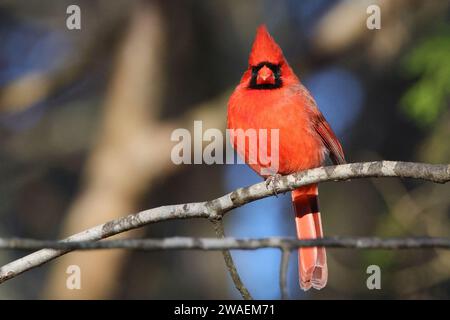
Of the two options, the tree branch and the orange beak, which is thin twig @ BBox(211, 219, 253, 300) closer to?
the tree branch

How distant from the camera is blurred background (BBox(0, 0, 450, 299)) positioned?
5.27 metres

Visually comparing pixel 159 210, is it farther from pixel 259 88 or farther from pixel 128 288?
pixel 128 288

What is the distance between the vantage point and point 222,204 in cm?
261

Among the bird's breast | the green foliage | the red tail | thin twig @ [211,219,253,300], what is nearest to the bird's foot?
thin twig @ [211,219,253,300]

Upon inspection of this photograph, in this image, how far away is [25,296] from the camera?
6.38 metres

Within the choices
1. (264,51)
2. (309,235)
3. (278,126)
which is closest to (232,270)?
(278,126)

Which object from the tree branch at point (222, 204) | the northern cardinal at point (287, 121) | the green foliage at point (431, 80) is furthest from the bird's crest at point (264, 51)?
the green foliage at point (431, 80)

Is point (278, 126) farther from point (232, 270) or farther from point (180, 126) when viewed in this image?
point (180, 126)

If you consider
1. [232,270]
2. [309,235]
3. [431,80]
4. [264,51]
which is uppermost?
[431,80]

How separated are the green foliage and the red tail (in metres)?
1.18

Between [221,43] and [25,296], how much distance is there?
286cm

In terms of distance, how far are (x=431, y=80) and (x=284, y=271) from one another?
9.58 ft

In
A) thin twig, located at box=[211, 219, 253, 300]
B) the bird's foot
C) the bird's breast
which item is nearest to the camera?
thin twig, located at box=[211, 219, 253, 300]

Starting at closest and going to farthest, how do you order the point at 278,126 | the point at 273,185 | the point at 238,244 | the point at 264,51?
the point at 238,244 → the point at 273,185 → the point at 278,126 → the point at 264,51
